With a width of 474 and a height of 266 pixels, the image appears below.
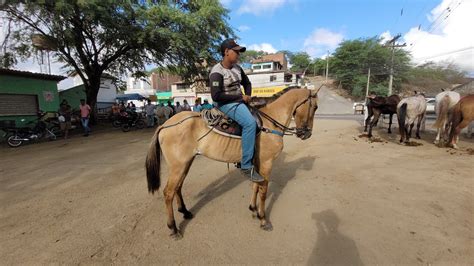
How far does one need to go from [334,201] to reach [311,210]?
0.53 meters

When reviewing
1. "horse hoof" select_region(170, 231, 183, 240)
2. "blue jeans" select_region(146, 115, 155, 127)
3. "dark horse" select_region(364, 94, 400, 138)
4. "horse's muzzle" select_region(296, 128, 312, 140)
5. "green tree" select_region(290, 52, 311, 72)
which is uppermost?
"green tree" select_region(290, 52, 311, 72)

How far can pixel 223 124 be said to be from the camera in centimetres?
322

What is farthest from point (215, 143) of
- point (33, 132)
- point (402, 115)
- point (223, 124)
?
point (33, 132)

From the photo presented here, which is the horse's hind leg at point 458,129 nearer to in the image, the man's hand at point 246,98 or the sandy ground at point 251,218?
the sandy ground at point 251,218

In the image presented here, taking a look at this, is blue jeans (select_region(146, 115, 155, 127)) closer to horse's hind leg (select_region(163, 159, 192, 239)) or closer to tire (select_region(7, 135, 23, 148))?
tire (select_region(7, 135, 23, 148))

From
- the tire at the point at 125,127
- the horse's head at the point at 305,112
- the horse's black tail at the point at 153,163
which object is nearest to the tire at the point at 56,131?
the tire at the point at 125,127

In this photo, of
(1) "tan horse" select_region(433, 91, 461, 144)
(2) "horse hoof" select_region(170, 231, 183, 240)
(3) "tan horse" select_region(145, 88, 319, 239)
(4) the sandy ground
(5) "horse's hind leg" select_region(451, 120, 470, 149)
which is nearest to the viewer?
(4) the sandy ground

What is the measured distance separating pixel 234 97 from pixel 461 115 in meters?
7.77

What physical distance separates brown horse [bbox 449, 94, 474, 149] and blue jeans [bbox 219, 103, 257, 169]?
24.6ft

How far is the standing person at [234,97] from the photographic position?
3.05m

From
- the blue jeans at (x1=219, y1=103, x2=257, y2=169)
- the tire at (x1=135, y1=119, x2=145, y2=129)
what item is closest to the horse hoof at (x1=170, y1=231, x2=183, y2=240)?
the blue jeans at (x1=219, y1=103, x2=257, y2=169)

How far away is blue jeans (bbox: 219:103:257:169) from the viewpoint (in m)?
3.08

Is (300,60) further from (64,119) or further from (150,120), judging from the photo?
(64,119)

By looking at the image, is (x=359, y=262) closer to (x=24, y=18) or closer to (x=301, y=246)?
(x=301, y=246)
